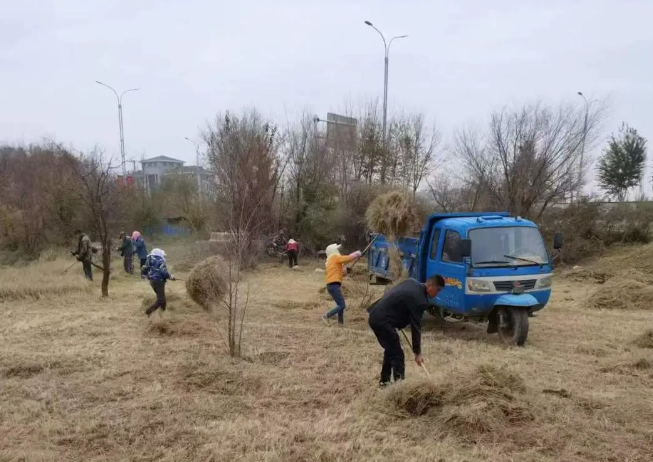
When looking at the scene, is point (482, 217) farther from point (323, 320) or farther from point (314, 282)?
point (314, 282)

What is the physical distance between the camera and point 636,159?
31.3 meters

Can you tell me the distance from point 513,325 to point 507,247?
4.03 feet

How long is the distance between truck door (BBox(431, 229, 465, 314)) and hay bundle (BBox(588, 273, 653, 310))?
5232mm

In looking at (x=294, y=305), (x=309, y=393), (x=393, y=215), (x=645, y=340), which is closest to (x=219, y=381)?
(x=309, y=393)

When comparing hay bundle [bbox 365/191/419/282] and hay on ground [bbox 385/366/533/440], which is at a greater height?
hay bundle [bbox 365/191/419/282]

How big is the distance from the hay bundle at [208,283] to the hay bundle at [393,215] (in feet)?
10.0

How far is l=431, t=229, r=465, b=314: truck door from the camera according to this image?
27.5ft

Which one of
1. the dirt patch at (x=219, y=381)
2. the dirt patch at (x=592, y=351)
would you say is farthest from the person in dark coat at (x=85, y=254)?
the dirt patch at (x=592, y=351)

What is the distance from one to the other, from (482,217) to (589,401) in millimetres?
4151

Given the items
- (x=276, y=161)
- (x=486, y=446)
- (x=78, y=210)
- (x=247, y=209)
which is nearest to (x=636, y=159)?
(x=276, y=161)

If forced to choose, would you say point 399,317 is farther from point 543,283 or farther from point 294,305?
point 294,305

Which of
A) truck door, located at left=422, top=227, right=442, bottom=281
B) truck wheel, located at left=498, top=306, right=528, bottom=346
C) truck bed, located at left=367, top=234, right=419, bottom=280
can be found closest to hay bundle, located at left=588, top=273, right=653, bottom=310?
truck wheel, located at left=498, top=306, right=528, bottom=346

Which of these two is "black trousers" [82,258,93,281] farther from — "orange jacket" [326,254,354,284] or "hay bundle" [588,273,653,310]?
"hay bundle" [588,273,653,310]

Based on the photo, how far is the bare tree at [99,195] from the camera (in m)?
12.4
